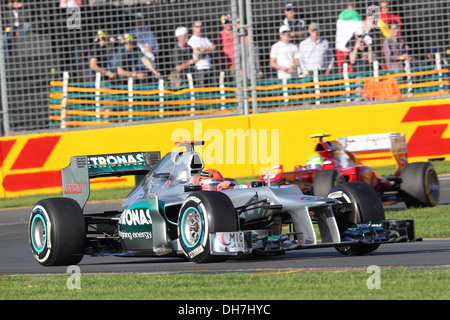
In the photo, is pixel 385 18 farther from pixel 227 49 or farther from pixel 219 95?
pixel 219 95

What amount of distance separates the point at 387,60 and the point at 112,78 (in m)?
5.45

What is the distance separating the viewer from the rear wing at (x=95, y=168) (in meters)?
11.0

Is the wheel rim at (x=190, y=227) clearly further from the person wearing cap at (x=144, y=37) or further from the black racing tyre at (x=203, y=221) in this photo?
the person wearing cap at (x=144, y=37)

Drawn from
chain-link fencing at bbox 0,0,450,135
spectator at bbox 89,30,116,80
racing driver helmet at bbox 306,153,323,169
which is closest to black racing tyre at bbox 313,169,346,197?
racing driver helmet at bbox 306,153,323,169

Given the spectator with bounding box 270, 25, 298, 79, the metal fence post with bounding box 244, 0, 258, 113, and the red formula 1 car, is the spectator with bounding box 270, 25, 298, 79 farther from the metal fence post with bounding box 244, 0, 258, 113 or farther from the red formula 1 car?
the red formula 1 car

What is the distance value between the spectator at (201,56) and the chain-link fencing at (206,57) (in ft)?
0.08

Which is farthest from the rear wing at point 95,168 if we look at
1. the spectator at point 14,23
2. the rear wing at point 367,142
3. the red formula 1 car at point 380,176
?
the spectator at point 14,23

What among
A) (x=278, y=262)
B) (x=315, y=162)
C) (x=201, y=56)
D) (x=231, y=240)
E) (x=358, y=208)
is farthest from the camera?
(x=201, y=56)

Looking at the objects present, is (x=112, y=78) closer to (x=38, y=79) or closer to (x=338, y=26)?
(x=38, y=79)

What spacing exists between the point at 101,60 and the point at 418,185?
7.41 meters

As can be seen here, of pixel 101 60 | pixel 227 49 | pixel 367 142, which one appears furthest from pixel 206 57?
pixel 367 142

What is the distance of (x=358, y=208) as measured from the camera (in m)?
9.73

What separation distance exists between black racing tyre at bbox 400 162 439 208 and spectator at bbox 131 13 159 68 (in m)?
6.21

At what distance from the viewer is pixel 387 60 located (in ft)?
62.1
